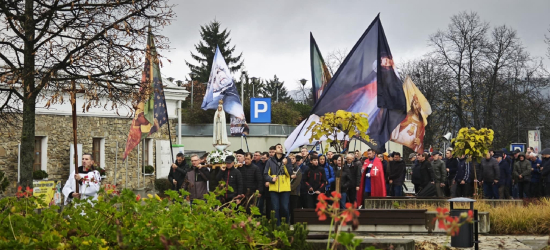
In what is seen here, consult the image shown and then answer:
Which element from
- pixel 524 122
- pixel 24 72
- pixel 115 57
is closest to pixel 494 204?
pixel 115 57

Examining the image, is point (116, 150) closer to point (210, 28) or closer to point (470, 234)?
point (470, 234)

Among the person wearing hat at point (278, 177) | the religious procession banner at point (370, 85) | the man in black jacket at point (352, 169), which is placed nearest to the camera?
the person wearing hat at point (278, 177)

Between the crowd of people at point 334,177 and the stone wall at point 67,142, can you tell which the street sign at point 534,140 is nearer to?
the crowd of people at point 334,177

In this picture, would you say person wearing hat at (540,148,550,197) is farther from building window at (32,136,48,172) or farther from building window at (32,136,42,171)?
building window at (32,136,42,171)

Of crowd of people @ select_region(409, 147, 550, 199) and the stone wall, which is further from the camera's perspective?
the stone wall

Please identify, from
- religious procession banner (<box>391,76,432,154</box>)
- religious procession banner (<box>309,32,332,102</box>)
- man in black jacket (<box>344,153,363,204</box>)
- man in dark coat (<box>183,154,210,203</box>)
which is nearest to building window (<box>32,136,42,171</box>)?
religious procession banner (<box>309,32,332,102</box>)

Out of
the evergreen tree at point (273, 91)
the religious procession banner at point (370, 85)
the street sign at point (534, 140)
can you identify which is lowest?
the street sign at point (534, 140)

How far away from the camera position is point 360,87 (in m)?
20.8

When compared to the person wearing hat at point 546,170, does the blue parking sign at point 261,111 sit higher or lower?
higher

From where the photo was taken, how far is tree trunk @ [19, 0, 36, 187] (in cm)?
1147

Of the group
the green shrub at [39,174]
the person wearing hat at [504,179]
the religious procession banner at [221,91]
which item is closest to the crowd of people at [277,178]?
the person wearing hat at [504,179]

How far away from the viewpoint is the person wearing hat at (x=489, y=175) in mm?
19812

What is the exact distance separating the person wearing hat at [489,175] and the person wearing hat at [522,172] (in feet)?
3.89

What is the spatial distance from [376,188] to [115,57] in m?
9.13
